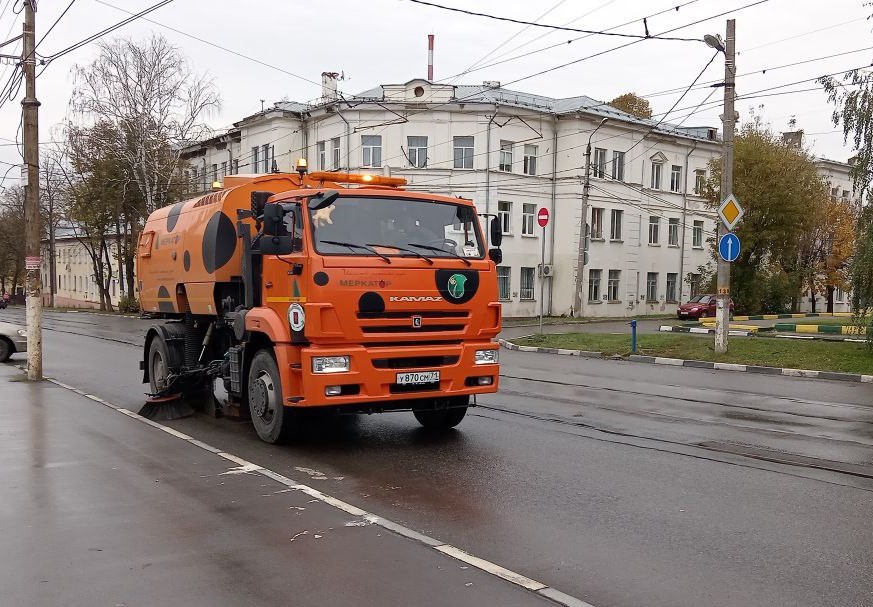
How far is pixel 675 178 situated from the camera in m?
48.1

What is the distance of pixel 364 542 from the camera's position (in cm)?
524

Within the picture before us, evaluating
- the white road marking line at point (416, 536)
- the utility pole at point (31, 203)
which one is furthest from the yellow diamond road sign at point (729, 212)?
the utility pole at point (31, 203)

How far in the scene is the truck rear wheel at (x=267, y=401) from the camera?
8344mm

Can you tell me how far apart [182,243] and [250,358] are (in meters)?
2.51

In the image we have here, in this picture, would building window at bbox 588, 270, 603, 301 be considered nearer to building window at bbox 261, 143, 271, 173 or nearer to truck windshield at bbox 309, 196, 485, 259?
building window at bbox 261, 143, 271, 173

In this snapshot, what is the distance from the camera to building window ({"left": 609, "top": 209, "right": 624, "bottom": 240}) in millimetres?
44250

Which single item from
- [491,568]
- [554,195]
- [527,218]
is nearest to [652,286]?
[554,195]

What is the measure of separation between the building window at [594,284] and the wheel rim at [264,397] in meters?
35.7

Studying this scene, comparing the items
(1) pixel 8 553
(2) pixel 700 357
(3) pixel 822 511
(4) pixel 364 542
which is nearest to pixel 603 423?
(3) pixel 822 511

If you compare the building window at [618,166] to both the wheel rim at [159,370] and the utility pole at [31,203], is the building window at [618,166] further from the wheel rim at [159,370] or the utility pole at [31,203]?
the wheel rim at [159,370]

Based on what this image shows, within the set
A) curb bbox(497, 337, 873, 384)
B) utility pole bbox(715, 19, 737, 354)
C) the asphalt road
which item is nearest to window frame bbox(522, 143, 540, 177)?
curb bbox(497, 337, 873, 384)

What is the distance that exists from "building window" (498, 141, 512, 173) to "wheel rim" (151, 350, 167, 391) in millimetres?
30034

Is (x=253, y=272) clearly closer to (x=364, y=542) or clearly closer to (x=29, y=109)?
(x=364, y=542)

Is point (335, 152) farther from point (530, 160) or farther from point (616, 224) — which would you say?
point (616, 224)
